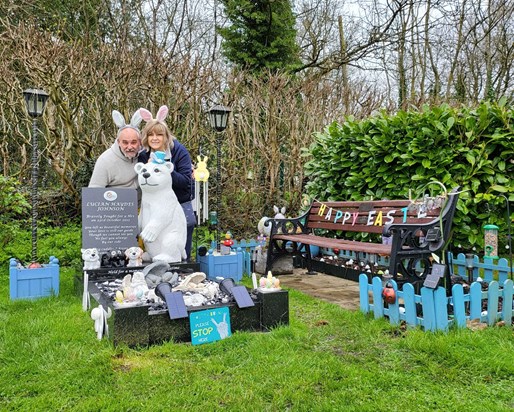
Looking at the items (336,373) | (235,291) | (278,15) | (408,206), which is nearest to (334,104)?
(278,15)

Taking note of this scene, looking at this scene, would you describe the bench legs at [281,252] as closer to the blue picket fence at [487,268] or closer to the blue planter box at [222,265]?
the blue planter box at [222,265]

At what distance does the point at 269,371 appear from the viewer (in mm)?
2939

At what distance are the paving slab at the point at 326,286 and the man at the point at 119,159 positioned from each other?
2494 millimetres

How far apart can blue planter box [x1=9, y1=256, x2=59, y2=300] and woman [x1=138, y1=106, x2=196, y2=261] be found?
157 centimetres

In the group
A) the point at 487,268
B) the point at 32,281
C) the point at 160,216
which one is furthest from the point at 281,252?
the point at 32,281

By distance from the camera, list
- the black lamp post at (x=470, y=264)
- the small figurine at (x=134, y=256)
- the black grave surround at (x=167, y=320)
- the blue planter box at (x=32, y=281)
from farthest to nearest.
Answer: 1. the small figurine at (x=134, y=256)
2. the blue planter box at (x=32, y=281)
3. the black lamp post at (x=470, y=264)
4. the black grave surround at (x=167, y=320)

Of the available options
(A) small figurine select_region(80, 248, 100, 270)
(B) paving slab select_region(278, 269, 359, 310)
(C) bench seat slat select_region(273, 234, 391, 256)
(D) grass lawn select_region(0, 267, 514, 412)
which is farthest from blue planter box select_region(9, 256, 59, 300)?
(C) bench seat slat select_region(273, 234, 391, 256)

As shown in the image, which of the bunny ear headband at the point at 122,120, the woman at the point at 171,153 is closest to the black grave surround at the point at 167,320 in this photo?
the woman at the point at 171,153

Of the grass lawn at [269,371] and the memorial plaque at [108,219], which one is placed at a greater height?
the memorial plaque at [108,219]

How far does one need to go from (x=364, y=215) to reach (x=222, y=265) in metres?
2.01

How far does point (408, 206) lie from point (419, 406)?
3.08 meters

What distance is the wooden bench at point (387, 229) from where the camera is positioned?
4270 millimetres

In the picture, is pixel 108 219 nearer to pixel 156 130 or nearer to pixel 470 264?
pixel 156 130

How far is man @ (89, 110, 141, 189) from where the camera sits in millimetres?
5438
